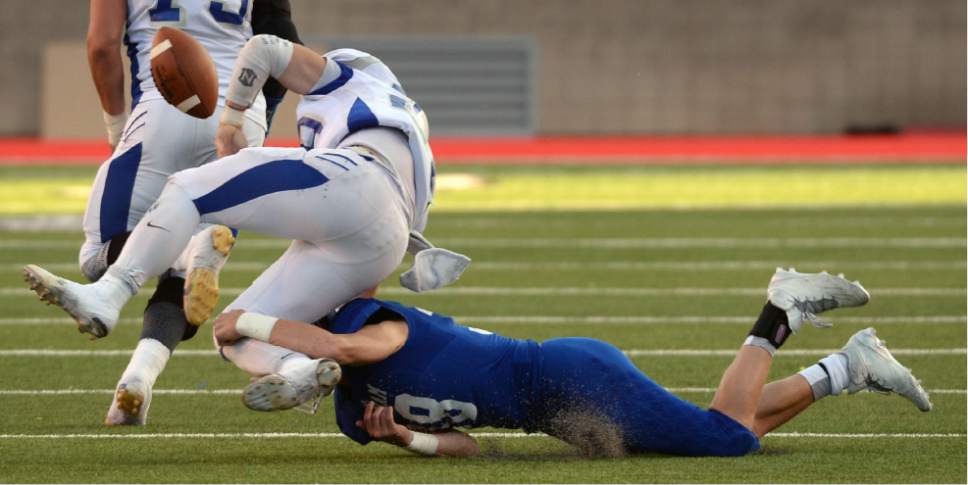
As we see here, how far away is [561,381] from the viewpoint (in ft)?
14.2

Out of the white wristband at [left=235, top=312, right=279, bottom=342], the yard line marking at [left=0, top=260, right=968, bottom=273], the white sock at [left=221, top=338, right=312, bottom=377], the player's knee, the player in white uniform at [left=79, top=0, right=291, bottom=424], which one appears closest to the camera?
the white sock at [left=221, top=338, right=312, bottom=377]

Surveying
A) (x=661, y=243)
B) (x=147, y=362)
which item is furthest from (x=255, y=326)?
(x=661, y=243)

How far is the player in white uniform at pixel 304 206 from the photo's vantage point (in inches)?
165

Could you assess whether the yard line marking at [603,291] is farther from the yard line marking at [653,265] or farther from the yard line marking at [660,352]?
the yard line marking at [660,352]

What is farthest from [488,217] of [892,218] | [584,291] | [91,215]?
[91,215]

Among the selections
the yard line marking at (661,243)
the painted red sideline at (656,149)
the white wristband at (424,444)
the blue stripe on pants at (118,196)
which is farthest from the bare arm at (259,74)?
the painted red sideline at (656,149)

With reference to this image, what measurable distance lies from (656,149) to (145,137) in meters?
17.1

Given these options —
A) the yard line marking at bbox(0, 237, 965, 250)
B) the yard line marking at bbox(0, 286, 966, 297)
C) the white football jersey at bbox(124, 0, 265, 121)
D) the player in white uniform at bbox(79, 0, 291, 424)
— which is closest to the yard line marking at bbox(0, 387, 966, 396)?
the player in white uniform at bbox(79, 0, 291, 424)

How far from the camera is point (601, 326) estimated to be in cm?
725

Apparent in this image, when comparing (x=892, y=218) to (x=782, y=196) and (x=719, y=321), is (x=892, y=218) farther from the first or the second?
(x=719, y=321)

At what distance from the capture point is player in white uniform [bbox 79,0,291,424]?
514 cm

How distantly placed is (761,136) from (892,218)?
1266 centimetres

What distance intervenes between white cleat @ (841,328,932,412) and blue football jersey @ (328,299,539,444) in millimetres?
863

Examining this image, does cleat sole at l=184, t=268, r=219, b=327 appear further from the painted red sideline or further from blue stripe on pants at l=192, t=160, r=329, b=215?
the painted red sideline
